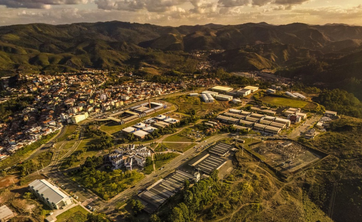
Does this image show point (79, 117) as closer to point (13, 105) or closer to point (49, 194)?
point (49, 194)

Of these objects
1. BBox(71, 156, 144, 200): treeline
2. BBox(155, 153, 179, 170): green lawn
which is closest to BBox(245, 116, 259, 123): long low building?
BBox(155, 153, 179, 170): green lawn

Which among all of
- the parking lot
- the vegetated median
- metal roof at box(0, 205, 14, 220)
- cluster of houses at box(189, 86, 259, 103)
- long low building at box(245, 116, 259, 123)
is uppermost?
cluster of houses at box(189, 86, 259, 103)

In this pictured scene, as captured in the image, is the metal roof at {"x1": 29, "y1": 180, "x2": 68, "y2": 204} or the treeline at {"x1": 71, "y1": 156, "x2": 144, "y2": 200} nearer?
the metal roof at {"x1": 29, "y1": 180, "x2": 68, "y2": 204}

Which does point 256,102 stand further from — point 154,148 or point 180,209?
point 180,209

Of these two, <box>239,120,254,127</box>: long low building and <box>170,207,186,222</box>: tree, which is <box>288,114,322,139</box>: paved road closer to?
<box>239,120,254,127</box>: long low building

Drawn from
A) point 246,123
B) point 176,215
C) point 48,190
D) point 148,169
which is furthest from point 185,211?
point 246,123

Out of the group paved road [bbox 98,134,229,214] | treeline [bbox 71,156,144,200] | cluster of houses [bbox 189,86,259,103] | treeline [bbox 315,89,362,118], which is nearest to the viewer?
paved road [bbox 98,134,229,214]

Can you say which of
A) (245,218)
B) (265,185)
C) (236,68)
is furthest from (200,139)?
(236,68)
